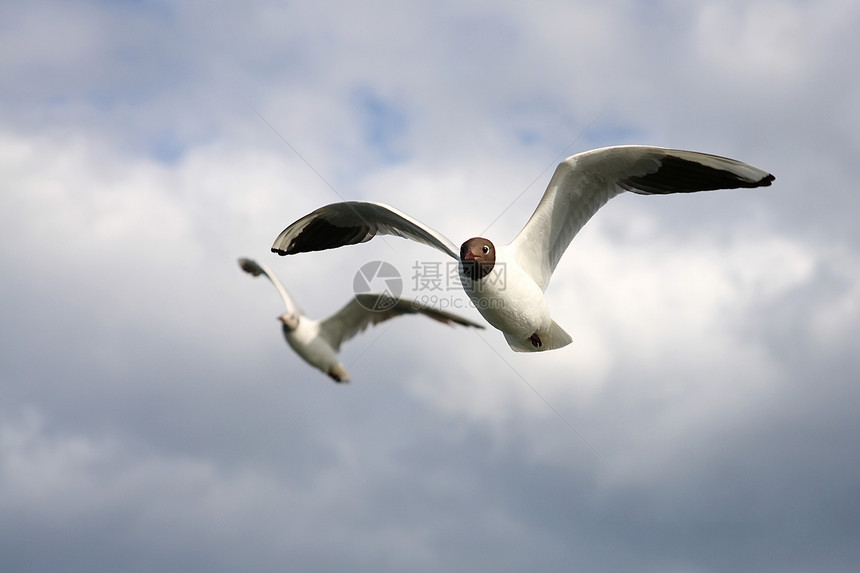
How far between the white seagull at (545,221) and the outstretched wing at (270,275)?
3.65 m

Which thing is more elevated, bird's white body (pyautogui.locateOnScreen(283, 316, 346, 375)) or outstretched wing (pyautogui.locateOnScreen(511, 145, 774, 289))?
outstretched wing (pyautogui.locateOnScreen(511, 145, 774, 289))

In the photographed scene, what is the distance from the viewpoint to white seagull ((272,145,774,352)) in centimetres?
1006

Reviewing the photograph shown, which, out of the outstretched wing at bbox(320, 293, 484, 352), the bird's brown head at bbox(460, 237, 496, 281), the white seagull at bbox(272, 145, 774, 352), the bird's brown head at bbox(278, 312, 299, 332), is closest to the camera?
the bird's brown head at bbox(278, 312, 299, 332)

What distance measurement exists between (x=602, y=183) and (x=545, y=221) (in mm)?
835

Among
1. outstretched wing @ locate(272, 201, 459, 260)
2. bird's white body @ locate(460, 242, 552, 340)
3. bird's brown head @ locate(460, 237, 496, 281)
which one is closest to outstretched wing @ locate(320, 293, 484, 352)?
bird's brown head @ locate(460, 237, 496, 281)

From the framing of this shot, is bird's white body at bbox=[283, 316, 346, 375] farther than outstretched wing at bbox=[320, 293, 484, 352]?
No

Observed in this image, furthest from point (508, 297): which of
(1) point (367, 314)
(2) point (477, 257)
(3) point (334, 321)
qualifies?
(3) point (334, 321)

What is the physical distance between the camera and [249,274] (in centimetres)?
632

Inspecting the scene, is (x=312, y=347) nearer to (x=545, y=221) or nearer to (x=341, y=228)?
(x=545, y=221)

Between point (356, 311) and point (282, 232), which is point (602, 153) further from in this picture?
point (356, 311)

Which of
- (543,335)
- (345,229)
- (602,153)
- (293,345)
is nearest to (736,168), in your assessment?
(602,153)

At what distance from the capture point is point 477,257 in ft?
31.6

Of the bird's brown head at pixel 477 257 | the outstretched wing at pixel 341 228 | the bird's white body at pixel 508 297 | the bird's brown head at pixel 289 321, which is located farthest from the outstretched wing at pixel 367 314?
the outstretched wing at pixel 341 228

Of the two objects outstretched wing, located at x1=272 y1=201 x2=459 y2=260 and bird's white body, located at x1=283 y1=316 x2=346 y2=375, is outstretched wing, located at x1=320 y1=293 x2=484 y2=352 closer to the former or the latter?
bird's white body, located at x1=283 y1=316 x2=346 y2=375
